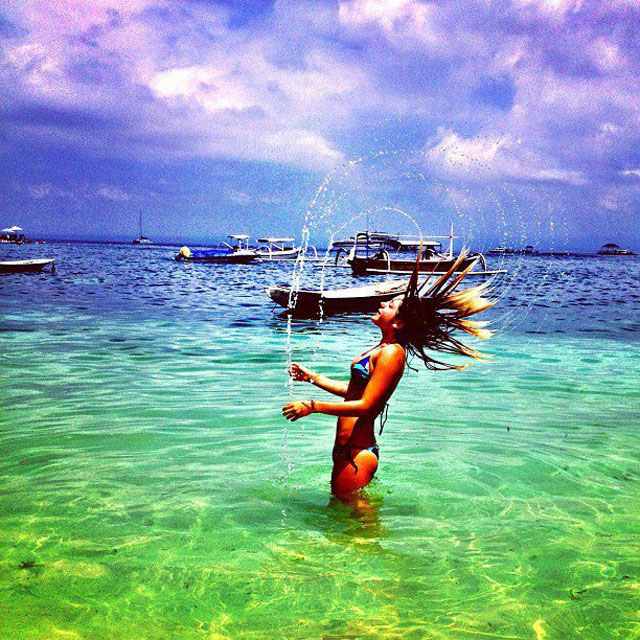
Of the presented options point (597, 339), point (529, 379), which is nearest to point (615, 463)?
point (529, 379)

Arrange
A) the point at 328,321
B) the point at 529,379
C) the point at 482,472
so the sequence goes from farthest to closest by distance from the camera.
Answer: the point at 328,321
the point at 529,379
the point at 482,472

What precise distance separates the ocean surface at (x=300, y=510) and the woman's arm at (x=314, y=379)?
0.92 meters

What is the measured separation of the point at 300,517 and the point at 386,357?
168 cm

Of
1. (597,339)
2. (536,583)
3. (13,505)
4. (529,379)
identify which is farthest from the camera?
(597,339)

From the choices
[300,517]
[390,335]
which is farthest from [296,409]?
[300,517]

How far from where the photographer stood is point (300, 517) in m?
5.26

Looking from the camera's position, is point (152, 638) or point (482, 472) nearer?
point (152, 638)

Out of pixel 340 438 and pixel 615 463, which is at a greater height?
pixel 340 438

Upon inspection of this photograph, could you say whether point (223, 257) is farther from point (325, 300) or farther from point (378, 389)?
point (378, 389)

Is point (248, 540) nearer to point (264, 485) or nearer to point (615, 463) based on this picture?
point (264, 485)

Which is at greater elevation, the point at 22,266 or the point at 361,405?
the point at 361,405

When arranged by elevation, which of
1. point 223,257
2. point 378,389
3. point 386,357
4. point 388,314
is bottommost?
point 223,257

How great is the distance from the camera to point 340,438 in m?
4.90

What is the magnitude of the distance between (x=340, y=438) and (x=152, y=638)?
6.29 ft
